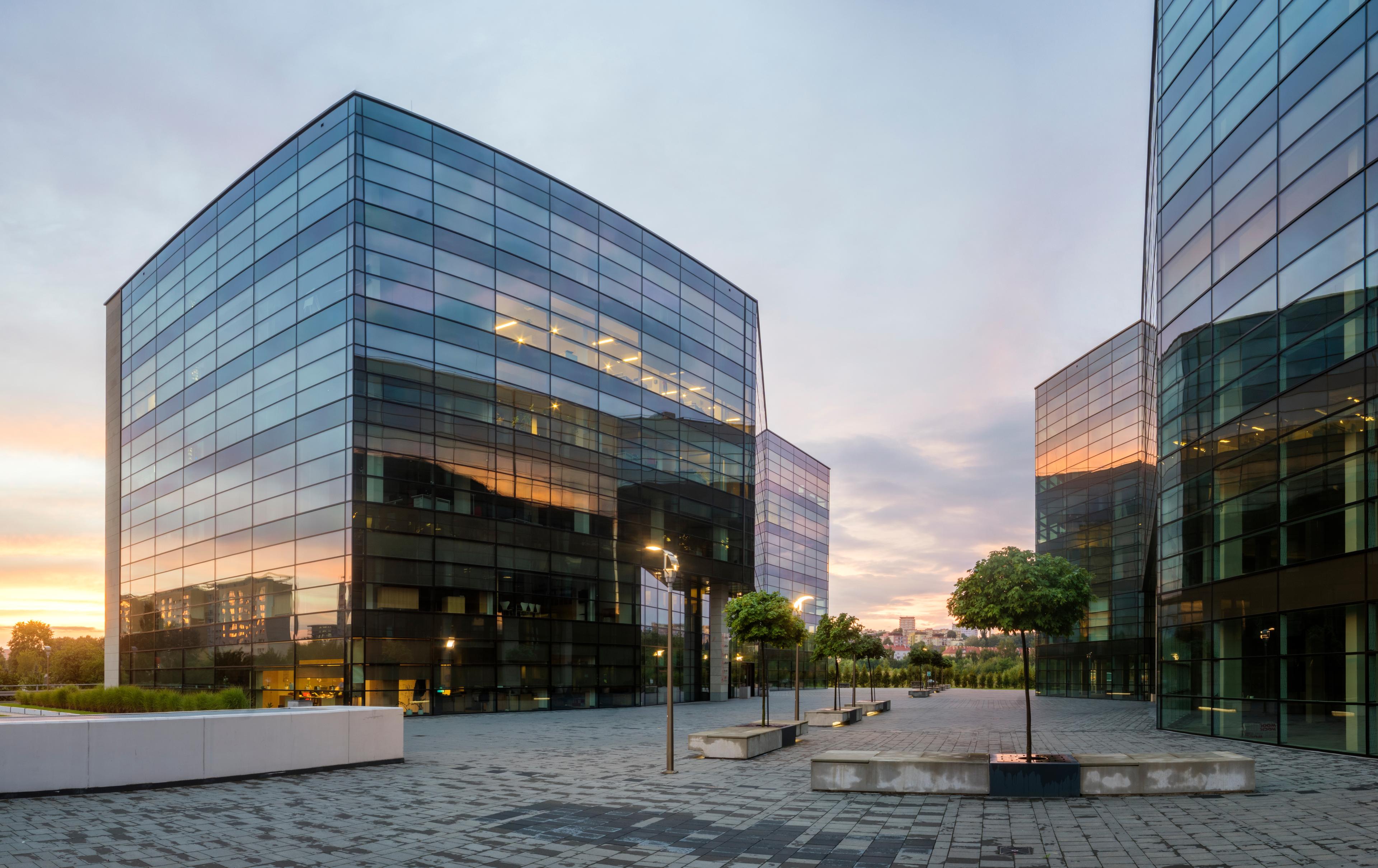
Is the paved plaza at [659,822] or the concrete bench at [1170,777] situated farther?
the concrete bench at [1170,777]

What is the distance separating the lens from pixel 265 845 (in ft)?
36.7

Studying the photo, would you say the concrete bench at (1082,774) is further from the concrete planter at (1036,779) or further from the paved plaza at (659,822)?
the paved plaza at (659,822)

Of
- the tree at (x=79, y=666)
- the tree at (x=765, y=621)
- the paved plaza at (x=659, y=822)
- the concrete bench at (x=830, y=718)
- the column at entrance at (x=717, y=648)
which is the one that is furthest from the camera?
the tree at (x=79, y=666)

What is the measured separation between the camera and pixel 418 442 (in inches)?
1496

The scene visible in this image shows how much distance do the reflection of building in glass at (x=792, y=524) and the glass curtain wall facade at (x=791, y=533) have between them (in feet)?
0.24

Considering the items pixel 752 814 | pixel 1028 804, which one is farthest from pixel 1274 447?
pixel 752 814

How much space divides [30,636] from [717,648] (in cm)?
11065

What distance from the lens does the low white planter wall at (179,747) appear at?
1458 cm

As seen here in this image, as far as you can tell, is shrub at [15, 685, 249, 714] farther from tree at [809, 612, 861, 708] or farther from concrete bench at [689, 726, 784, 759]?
tree at [809, 612, 861, 708]

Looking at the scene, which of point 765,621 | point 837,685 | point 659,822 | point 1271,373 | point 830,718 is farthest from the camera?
point 837,685

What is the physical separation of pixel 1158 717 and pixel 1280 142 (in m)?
19.1

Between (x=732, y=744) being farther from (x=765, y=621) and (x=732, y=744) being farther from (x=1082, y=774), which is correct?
(x=1082, y=774)

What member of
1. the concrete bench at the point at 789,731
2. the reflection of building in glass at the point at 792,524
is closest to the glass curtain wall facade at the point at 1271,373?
the concrete bench at the point at 789,731

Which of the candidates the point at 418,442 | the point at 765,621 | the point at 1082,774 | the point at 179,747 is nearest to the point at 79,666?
the point at 418,442
